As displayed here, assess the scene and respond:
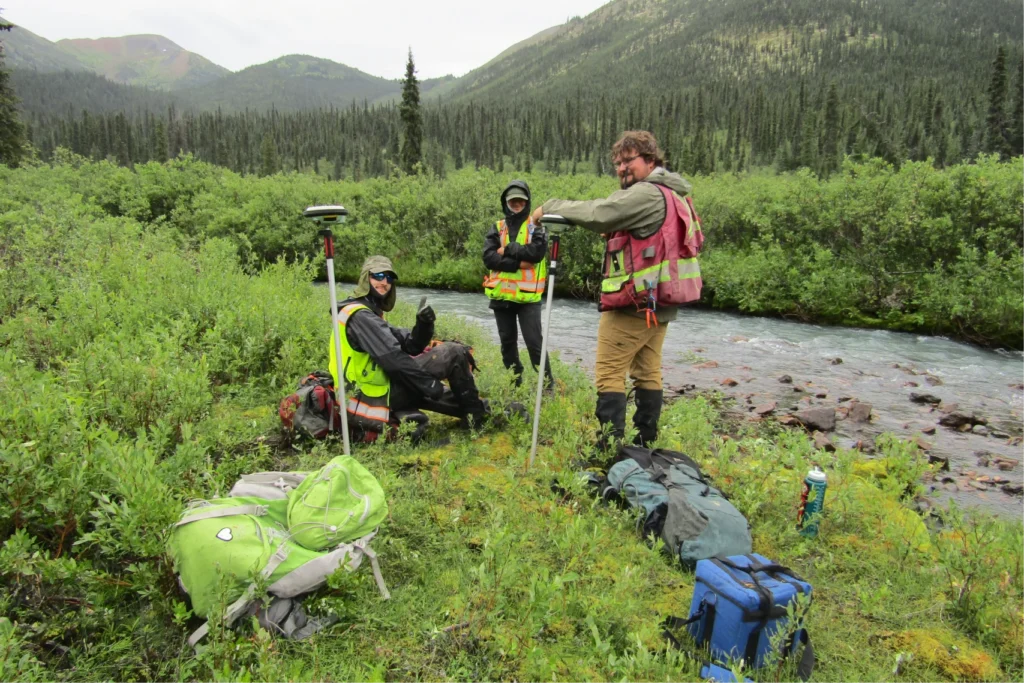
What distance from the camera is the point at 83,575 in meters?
2.96

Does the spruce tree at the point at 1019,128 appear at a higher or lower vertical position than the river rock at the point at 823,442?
higher

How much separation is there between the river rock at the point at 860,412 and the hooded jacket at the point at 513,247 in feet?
16.8

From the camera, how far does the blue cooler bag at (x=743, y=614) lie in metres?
3.11

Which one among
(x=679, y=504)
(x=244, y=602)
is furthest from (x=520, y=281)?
(x=244, y=602)

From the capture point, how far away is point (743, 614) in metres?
3.10

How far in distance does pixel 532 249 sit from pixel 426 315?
6.87 feet

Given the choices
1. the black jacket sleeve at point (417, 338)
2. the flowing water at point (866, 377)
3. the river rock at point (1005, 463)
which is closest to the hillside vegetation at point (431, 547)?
the black jacket sleeve at point (417, 338)

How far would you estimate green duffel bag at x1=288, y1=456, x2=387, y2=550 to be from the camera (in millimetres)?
3299

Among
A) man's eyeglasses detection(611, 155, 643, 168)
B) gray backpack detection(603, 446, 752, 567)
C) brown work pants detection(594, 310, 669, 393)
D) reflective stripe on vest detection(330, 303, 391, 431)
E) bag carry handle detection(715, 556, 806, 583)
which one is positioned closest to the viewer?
bag carry handle detection(715, 556, 806, 583)

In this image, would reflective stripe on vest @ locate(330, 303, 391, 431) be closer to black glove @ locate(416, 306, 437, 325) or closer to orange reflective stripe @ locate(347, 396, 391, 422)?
orange reflective stripe @ locate(347, 396, 391, 422)

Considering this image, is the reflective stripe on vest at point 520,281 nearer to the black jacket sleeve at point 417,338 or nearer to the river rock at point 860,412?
the black jacket sleeve at point 417,338

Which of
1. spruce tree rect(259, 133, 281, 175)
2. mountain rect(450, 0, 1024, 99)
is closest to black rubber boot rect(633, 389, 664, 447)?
spruce tree rect(259, 133, 281, 175)

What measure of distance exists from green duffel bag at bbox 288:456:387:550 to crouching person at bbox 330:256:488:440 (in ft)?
5.99

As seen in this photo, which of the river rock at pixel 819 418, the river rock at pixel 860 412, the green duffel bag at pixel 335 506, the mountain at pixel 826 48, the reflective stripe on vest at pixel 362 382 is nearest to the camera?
the green duffel bag at pixel 335 506
